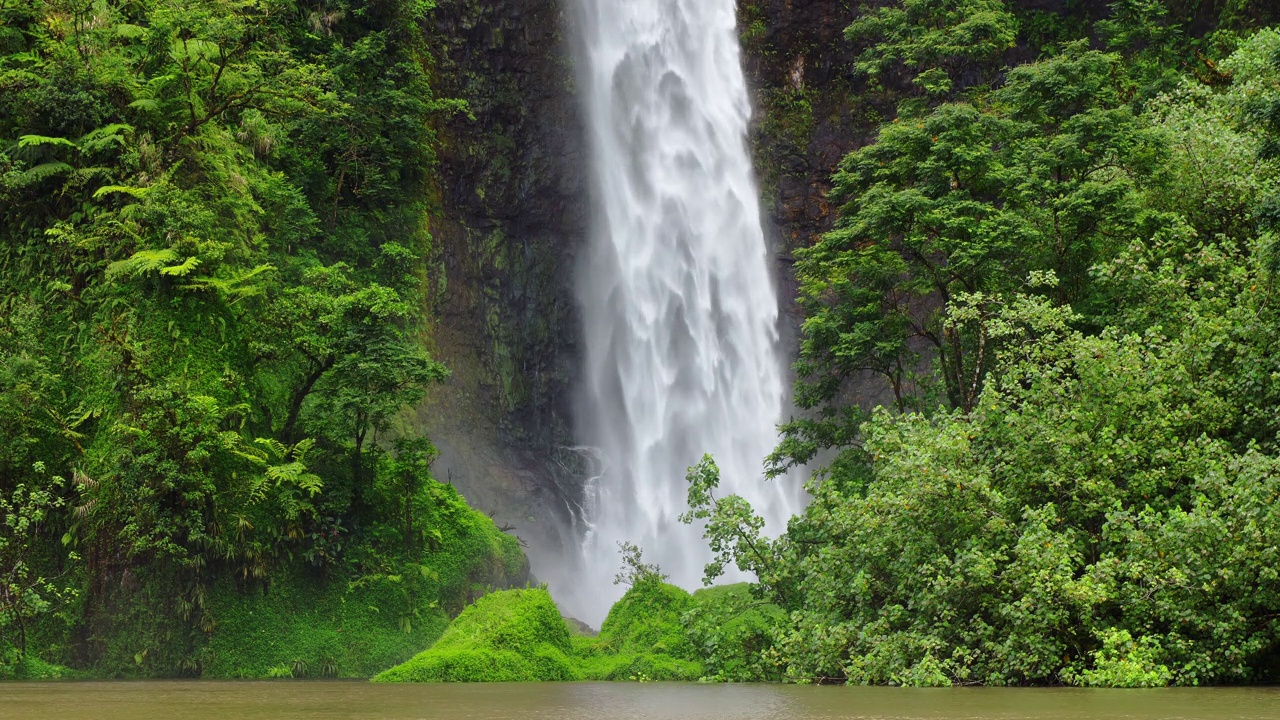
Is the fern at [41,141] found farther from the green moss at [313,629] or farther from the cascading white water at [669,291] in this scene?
the cascading white water at [669,291]

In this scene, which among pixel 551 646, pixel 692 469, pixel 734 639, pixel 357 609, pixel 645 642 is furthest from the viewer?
pixel 357 609

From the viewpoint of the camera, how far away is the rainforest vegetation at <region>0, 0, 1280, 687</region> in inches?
→ 401

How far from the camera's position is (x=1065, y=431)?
34.8 feet

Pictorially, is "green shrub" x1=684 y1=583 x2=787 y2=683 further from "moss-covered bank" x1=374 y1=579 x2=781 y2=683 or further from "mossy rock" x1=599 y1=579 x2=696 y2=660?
"mossy rock" x1=599 y1=579 x2=696 y2=660

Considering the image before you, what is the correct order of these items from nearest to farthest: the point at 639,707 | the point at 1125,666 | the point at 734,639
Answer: the point at 639,707 < the point at 1125,666 < the point at 734,639

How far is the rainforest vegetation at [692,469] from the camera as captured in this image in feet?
33.4

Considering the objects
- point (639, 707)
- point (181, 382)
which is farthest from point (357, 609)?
point (639, 707)

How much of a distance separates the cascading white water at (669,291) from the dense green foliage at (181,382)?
983 centimetres

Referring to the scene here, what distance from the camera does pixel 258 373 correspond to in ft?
58.0

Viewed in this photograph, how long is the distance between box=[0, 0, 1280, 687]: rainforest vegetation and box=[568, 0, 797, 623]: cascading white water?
28.7ft

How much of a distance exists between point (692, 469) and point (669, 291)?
55.1 ft

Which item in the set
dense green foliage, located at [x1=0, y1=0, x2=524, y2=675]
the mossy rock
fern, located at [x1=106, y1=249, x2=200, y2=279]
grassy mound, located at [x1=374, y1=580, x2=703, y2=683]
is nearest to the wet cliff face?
dense green foliage, located at [x1=0, y1=0, x2=524, y2=675]

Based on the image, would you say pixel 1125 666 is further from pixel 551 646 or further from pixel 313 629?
pixel 313 629

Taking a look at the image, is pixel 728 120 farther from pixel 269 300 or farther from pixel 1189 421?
pixel 1189 421
